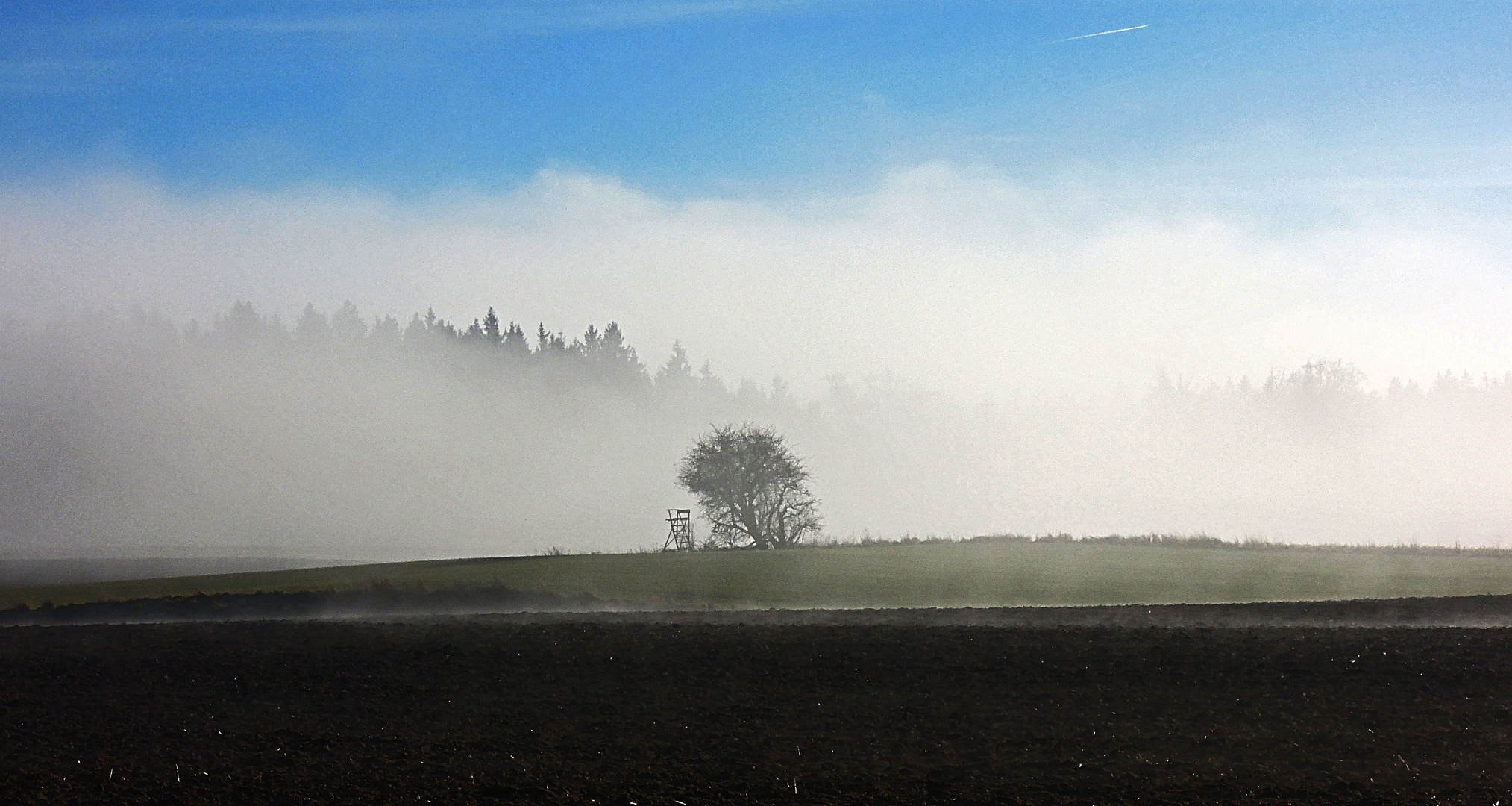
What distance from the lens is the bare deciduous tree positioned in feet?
134

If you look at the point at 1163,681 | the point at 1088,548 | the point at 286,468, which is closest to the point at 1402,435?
the point at 1088,548

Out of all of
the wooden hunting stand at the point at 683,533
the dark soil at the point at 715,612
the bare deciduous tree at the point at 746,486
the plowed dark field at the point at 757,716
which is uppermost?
the bare deciduous tree at the point at 746,486

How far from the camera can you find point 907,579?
26.5 metres

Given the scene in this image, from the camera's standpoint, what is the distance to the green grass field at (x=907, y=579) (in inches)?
944

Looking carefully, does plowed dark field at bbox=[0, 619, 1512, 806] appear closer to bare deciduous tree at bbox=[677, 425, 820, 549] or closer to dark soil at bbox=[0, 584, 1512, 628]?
dark soil at bbox=[0, 584, 1512, 628]

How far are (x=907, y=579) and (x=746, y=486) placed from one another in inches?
601

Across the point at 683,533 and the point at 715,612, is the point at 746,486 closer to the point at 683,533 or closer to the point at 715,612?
the point at 683,533

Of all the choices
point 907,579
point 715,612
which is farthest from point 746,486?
point 715,612

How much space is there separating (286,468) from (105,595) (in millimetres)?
60995

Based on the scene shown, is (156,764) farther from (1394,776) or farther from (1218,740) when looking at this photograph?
(1394,776)

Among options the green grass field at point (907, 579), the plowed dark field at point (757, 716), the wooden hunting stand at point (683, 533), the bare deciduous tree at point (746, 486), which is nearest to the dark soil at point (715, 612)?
the green grass field at point (907, 579)

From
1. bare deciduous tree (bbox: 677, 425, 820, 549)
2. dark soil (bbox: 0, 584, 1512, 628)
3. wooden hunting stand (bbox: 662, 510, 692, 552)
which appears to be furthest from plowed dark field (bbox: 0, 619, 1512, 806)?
bare deciduous tree (bbox: 677, 425, 820, 549)

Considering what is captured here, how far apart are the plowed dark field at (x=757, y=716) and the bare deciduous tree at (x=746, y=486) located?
873 inches

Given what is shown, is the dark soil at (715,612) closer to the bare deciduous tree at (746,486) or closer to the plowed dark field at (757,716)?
the plowed dark field at (757,716)
